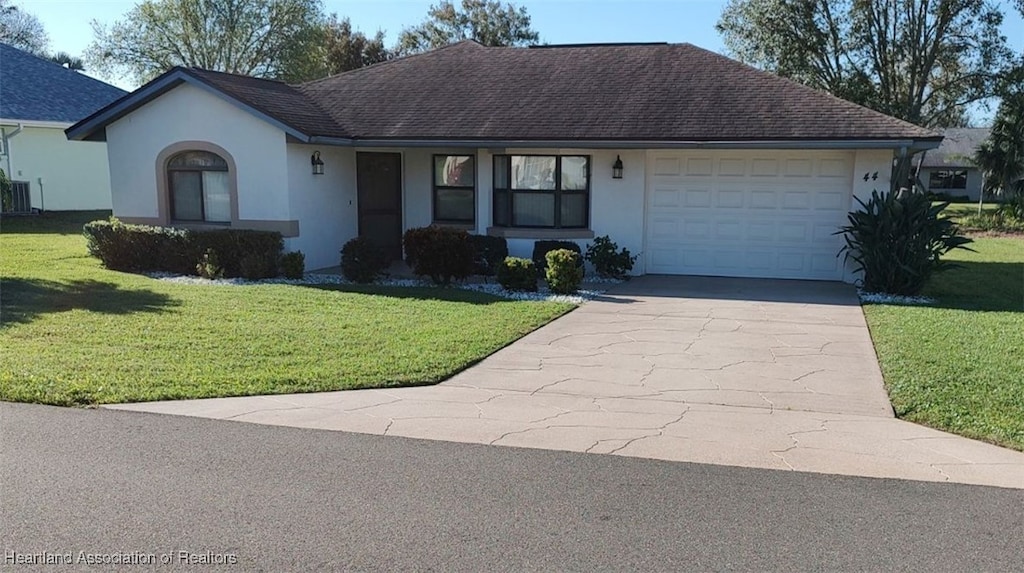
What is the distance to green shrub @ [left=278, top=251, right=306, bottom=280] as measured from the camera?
1355 cm

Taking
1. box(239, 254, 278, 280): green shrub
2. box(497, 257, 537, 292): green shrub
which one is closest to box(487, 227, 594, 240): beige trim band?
box(497, 257, 537, 292): green shrub

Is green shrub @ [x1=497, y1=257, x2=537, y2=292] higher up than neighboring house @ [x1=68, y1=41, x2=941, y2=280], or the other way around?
neighboring house @ [x1=68, y1=41, x2=941, y2=280]

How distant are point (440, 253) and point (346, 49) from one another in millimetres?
34497

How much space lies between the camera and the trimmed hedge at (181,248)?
44.5 feet

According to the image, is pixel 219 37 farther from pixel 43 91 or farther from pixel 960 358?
pixel 960 358

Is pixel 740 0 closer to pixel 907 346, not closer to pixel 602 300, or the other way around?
pixel 602 300

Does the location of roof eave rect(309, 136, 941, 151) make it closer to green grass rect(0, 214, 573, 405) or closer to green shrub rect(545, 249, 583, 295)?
green shrub rect(545, 249, 583, 295)

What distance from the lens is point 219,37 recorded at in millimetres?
39688

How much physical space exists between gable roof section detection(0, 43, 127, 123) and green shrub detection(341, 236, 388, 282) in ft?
53.5

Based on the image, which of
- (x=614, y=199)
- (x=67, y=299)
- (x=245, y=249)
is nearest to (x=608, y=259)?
(x=614, y=199)

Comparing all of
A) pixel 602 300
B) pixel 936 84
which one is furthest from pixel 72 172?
pixel 936 84

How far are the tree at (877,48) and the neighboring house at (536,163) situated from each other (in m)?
15.6

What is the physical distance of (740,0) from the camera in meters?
31.0

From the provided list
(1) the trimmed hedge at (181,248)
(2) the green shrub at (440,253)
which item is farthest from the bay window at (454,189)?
(1) the trimmed hedge at (181,248)
